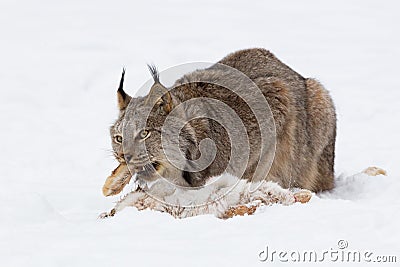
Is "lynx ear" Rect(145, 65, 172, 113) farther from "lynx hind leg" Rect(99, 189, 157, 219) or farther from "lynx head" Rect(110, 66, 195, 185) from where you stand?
"lynx hind leg" Rect(99, 189, 157, 219)

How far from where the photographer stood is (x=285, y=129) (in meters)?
5.60

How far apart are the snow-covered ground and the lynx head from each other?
44cm

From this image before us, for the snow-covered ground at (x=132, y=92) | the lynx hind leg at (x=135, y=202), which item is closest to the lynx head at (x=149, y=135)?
the lynx hind leg at (x=135, y=202)

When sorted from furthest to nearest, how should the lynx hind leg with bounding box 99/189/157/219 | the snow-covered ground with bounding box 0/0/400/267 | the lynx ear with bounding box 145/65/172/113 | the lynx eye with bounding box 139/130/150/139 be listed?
the lynx ear with bounding box 145/65/172/113 → the lynx eye with bounding box 139/130/150/139 → the lynx hind leg with bounding box 99/189/157/219 → the snow-covered ground with bounding box 0/0/400/267

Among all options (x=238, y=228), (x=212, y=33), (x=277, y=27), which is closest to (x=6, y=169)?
(x=238, y=228)

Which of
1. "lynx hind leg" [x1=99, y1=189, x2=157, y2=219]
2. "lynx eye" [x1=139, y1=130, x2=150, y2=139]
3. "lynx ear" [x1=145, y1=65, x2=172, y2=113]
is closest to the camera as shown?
"lynx hind leg" [x1=99, y1=189, x2=157, y2=219]

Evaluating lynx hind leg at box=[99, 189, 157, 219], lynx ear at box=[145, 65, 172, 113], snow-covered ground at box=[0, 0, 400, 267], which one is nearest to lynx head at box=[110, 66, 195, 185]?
lynx ear at box=[145, 65, 172, 113]

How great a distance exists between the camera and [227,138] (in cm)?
528

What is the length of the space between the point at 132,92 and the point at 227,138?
3511 millimetres

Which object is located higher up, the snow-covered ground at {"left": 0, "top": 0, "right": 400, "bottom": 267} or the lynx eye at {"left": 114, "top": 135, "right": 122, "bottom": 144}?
the lynx eye at {"left": 114, "top": 135, "right": 122, "bottom": 144}

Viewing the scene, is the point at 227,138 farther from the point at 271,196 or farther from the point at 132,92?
the point at 132,92

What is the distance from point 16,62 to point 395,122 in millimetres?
5060

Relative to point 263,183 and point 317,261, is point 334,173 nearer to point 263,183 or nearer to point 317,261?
point 263,183

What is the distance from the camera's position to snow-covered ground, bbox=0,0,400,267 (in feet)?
12.2
